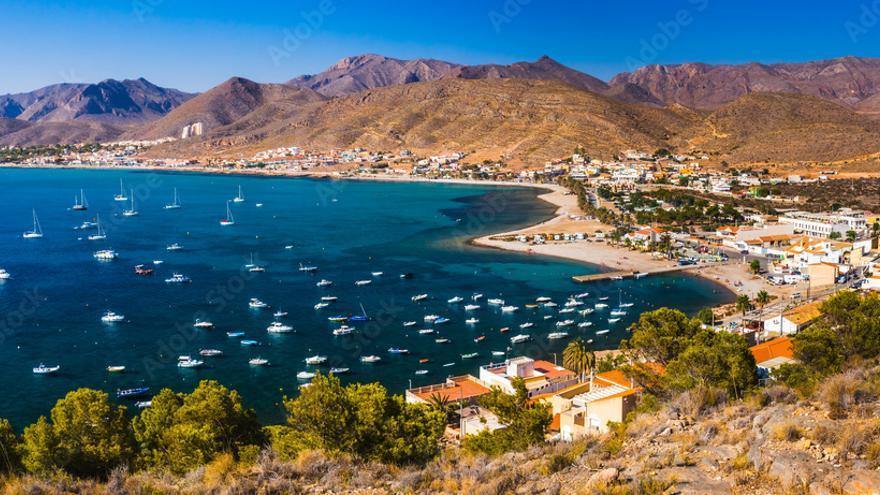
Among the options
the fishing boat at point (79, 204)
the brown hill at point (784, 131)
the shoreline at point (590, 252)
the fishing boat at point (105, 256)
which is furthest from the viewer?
the brown hill at point (784, 131)

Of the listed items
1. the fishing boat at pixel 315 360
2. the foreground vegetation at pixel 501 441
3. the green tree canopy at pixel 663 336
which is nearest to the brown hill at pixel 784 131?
the green tree canopy at pixel 663 336

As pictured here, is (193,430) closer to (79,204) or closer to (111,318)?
(111,318)

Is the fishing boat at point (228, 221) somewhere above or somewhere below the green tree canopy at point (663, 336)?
above

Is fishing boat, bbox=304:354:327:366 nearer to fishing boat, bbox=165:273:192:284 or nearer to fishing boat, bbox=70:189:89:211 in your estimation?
fishing boat, bbox=165:273:192:284

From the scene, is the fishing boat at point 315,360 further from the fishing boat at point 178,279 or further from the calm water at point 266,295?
the fishing boat at point 178,279

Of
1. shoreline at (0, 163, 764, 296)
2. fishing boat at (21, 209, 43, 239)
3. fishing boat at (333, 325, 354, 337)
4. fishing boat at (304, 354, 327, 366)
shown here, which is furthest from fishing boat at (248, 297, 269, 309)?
fishing boat at (21, 209, 43, 239)

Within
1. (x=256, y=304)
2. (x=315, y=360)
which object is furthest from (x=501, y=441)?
(x=256, y=304)

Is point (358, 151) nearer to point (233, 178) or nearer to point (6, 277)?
point (233, 178)
